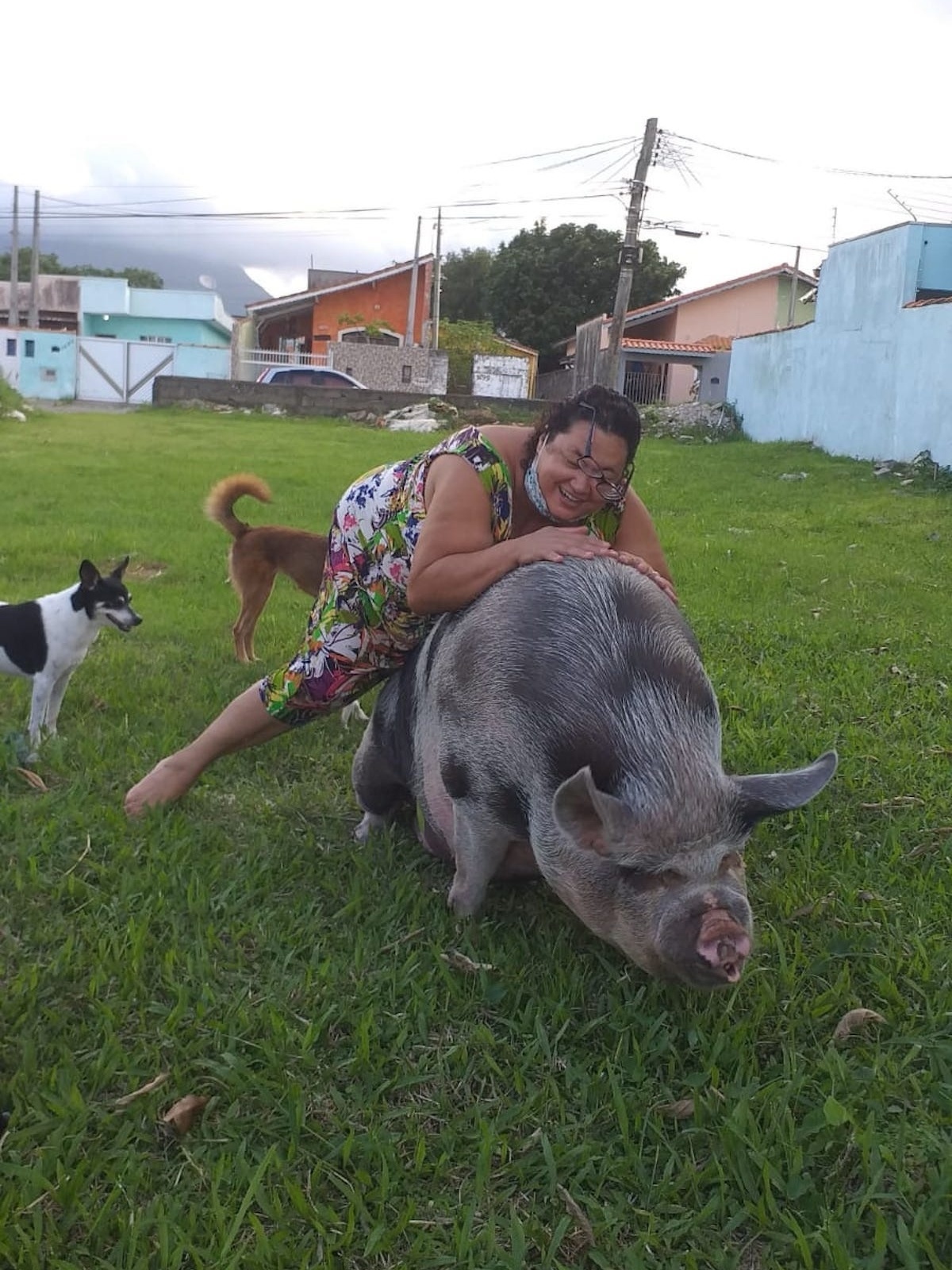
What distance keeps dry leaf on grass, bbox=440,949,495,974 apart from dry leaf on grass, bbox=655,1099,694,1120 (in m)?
0.60

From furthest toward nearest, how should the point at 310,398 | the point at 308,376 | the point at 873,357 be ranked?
the point at 308,376 < the point at 310,398 < the point at 873,357

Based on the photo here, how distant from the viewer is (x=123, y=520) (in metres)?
8.67

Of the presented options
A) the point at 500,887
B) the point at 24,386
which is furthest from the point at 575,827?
the point at 24,386

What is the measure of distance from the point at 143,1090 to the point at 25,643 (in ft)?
8.01

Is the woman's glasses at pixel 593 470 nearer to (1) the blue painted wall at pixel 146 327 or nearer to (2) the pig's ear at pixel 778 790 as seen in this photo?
(2) the pig's ear at pixel 778 790

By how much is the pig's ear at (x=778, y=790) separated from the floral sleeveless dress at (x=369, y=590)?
3.50 ft

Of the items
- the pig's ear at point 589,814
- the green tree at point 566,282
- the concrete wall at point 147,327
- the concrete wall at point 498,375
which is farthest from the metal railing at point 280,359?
the pig's ear at point 589,814

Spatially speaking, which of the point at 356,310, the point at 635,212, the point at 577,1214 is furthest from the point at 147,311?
the point at 577,1214

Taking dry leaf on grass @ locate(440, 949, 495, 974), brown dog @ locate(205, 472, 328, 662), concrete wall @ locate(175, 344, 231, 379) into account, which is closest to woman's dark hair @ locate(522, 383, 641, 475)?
dry leaf on grass @ locate(440, 949, 495, 974)

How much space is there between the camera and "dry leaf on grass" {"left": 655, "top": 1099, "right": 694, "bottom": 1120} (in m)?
2.29

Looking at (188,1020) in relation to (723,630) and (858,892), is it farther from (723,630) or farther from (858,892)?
(723,630)

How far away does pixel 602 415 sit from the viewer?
9.16 feet

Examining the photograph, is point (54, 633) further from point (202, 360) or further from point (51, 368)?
point (202, 360)

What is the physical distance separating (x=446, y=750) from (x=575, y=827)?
1.92 feet
